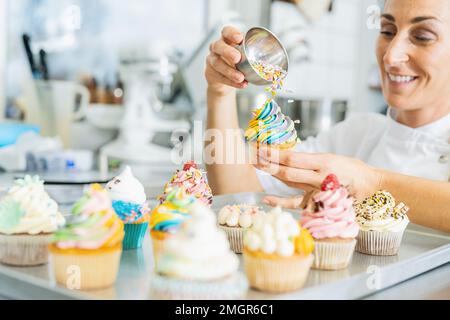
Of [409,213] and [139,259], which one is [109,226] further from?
[409,213]

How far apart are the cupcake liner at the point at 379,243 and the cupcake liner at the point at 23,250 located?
0.65m

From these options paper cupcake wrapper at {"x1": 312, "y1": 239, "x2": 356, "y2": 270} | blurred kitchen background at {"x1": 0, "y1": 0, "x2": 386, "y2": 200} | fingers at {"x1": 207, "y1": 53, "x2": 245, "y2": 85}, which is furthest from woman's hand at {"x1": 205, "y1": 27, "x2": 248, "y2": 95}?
blurred kitchen background at {"x1": 0, "y1": 0, "x2": 386, "y2": 200}

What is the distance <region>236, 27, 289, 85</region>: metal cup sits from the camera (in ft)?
4.73

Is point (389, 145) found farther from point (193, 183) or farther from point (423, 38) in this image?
point (193, 183)

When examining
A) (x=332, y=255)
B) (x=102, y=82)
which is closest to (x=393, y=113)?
(x=332, y=255)

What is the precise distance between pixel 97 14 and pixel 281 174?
1692 millimetres

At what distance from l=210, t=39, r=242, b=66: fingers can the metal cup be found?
0.04 feet

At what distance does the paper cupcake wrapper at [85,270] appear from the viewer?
0.93 metres

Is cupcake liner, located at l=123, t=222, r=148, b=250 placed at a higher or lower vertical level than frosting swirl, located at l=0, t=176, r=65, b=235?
lower

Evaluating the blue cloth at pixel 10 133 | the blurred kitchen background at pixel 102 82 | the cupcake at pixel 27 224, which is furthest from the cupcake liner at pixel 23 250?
the blue cloth at pixel 10 133

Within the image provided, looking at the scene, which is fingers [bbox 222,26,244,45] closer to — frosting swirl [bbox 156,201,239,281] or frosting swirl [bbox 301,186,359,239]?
frosting swirl [bbox 301,186,359,239]

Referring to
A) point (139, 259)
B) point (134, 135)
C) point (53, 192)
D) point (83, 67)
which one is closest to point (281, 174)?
point (139, 259)
